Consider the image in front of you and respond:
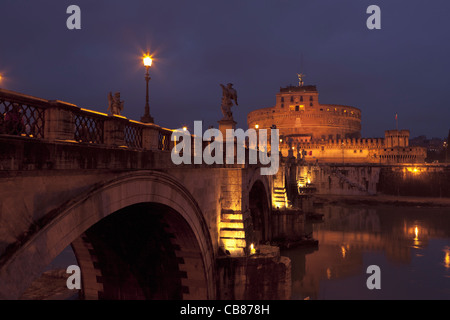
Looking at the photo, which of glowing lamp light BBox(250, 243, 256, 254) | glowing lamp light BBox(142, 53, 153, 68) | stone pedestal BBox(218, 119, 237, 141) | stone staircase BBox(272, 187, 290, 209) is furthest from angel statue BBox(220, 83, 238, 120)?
stone staircase BBox(272, 187, 290, 209)

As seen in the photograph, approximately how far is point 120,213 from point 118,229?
4.65 ft

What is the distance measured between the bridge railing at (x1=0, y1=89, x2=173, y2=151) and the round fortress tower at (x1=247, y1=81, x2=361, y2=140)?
10947 centimetres

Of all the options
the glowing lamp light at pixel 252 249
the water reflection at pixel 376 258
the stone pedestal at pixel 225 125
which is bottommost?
the water reflection at pixel 376 258

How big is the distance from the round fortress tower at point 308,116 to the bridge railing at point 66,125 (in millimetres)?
109469

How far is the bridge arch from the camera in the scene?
17.6 ft

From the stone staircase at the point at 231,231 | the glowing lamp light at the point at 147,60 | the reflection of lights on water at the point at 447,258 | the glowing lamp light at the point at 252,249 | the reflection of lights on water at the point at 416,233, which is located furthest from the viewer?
the reflection of lights on water at the point at 416,233

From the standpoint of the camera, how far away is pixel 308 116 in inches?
4638

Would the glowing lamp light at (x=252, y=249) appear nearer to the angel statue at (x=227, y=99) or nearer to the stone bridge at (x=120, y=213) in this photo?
the stone bridge at (x=120, y=213)

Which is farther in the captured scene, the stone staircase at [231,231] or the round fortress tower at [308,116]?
the round fortress tower at [308,116]

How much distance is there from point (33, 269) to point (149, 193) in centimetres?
405

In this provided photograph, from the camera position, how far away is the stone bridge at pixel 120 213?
5324 mm

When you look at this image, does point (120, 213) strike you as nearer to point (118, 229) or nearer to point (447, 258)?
point (118, 229)

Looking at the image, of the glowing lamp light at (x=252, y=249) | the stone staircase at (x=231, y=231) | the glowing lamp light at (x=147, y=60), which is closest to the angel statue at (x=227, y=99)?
the stone staircase at (x=231, y=231)

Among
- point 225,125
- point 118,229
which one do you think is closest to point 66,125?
point 118,229
